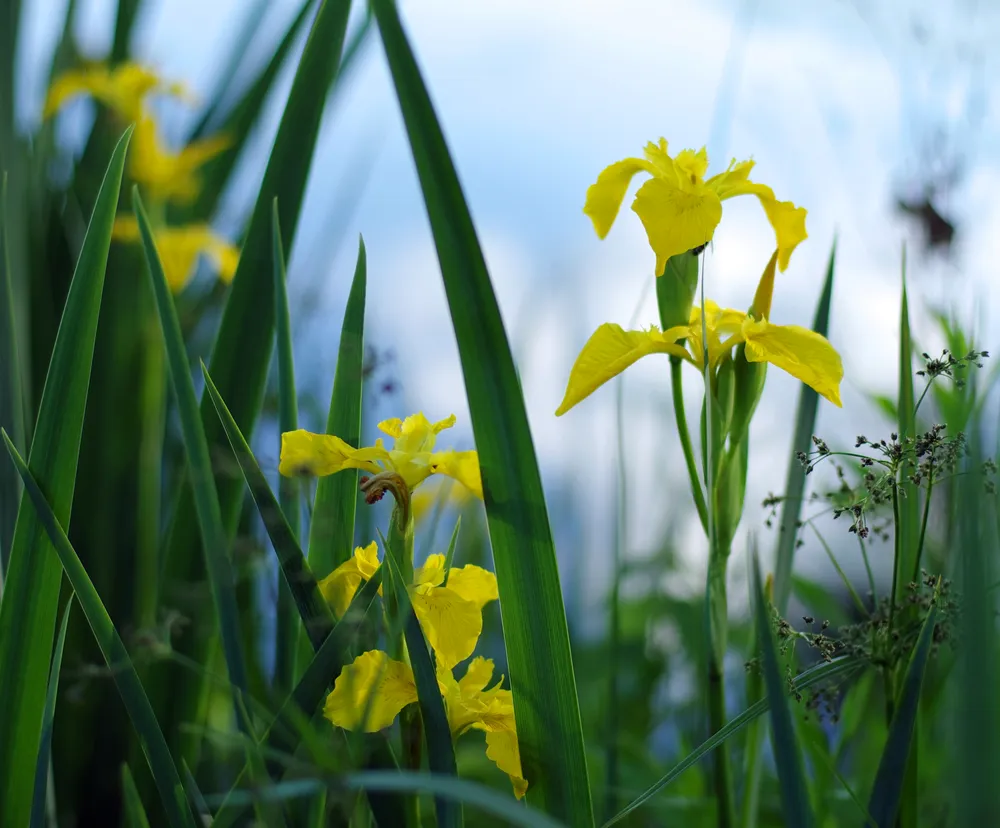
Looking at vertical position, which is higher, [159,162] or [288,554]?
[159,162]

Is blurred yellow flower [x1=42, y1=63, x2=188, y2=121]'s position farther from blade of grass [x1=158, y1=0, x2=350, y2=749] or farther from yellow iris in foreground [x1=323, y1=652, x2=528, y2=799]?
yellow iris in foreground [x1=323, y1=652, x2=528, y2=799]

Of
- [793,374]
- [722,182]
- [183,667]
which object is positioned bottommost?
[183,667]

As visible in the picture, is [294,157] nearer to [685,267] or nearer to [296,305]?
[685,267]

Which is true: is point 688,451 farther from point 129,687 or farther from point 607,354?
point 129,687

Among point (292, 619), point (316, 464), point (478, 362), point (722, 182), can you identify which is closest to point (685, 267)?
point (722, 182)

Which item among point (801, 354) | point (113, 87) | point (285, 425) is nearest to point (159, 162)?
point (113, 87)

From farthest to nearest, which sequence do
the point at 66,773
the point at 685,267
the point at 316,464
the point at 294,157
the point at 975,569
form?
the point at 66,773 → the point at 294,157 → the point at 685,267 → the point at 316,464 → the point at 975,569
